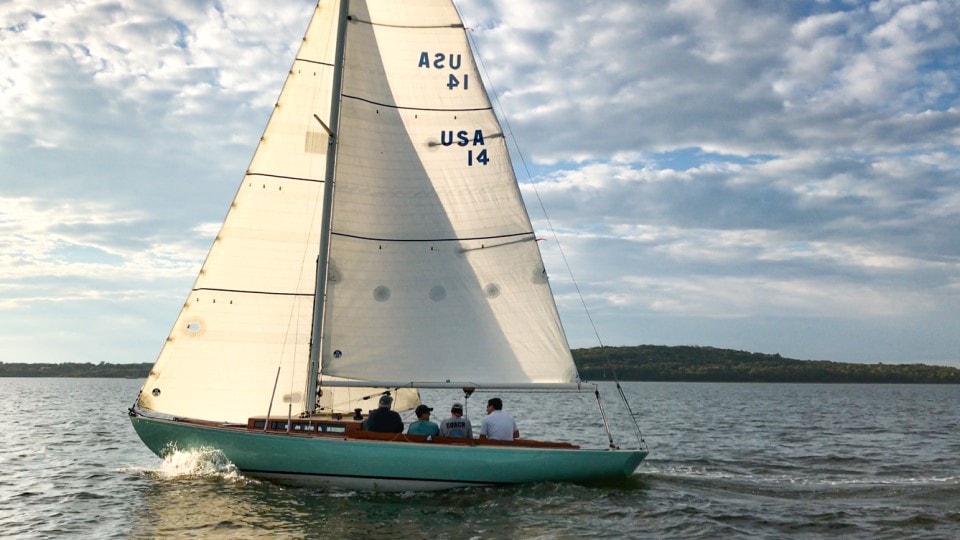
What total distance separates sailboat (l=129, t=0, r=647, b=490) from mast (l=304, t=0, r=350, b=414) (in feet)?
0.14

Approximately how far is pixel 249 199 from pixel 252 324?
255 cm

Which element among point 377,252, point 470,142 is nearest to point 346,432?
point 377,252

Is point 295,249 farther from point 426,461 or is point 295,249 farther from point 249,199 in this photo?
point 426,461

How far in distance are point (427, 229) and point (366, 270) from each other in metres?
1.44

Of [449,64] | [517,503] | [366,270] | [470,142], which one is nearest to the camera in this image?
[517,503]

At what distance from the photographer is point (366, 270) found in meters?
15.9

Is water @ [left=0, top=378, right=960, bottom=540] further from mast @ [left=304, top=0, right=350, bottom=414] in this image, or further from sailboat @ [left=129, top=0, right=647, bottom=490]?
mast @ [left=304, top=0, right=350, bottom=414]

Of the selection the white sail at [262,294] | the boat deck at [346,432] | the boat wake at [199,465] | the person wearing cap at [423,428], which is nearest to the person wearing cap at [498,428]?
the boat deck at [346,432]

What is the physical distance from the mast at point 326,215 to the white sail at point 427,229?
0.15 metres

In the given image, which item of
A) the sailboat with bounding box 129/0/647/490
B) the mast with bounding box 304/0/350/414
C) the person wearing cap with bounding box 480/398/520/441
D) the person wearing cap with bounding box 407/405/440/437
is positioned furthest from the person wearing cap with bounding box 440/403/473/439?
the mast with bounding box 304/0/350/414

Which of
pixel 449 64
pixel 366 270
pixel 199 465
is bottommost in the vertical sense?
pixel 199 465

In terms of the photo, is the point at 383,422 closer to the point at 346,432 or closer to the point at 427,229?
the point at 346,432

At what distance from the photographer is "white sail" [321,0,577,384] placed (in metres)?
15.6

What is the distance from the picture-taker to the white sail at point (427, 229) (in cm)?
1565
